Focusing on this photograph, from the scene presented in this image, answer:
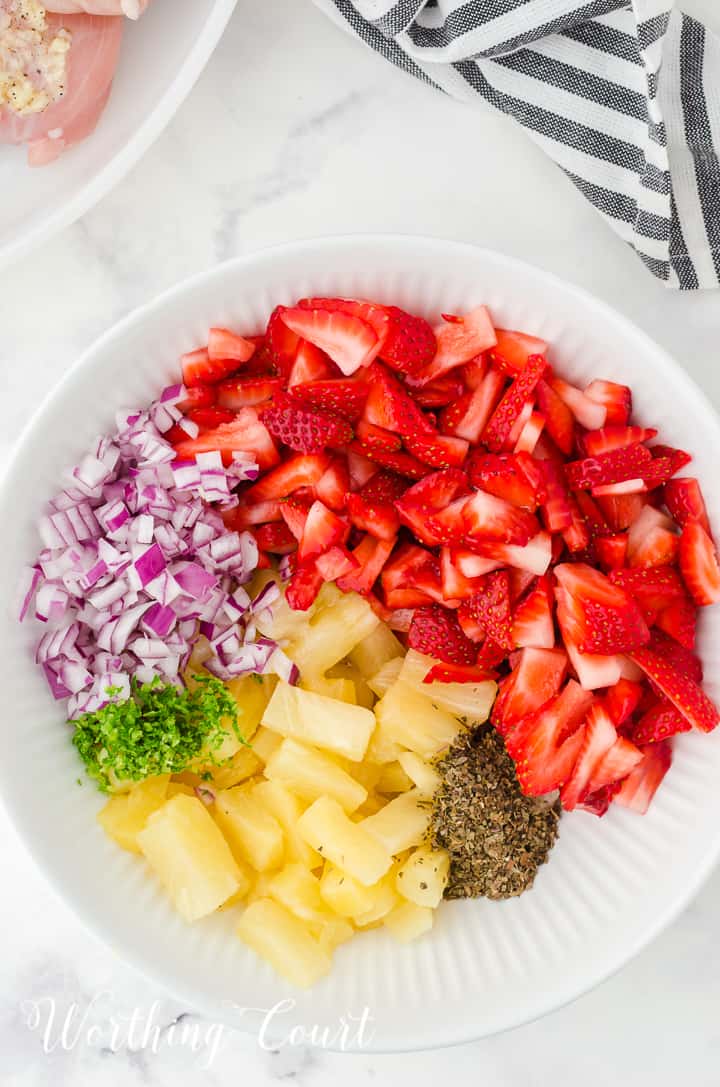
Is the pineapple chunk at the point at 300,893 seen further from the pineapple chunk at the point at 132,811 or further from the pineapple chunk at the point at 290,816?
the pineapple chunk at the point at 132,811

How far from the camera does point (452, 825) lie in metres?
1.53

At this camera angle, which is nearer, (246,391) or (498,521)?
(498,521)

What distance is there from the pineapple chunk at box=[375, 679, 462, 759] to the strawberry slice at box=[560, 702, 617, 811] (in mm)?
192

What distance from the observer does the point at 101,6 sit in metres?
1.46

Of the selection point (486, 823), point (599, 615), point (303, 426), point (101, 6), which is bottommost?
point (486, 823)

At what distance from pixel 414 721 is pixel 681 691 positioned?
40 cm

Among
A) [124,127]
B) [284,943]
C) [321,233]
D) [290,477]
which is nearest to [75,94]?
[124,127]

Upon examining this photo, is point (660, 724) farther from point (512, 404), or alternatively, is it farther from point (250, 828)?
point (250, 828)

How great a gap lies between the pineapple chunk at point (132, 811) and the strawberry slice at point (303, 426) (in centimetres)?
57

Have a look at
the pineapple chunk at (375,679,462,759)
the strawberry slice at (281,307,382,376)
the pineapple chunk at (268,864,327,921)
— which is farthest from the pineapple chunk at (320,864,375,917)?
the strawberry slice at (281,307,382,376)

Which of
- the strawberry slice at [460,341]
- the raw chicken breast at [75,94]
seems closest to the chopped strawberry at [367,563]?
the strawberry slice at [460,341]

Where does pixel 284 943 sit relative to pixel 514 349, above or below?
below

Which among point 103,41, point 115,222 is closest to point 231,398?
point 115,222

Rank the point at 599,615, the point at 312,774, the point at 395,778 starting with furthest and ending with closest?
the point at 395,778, the point at 312,774, the point at 599,615
